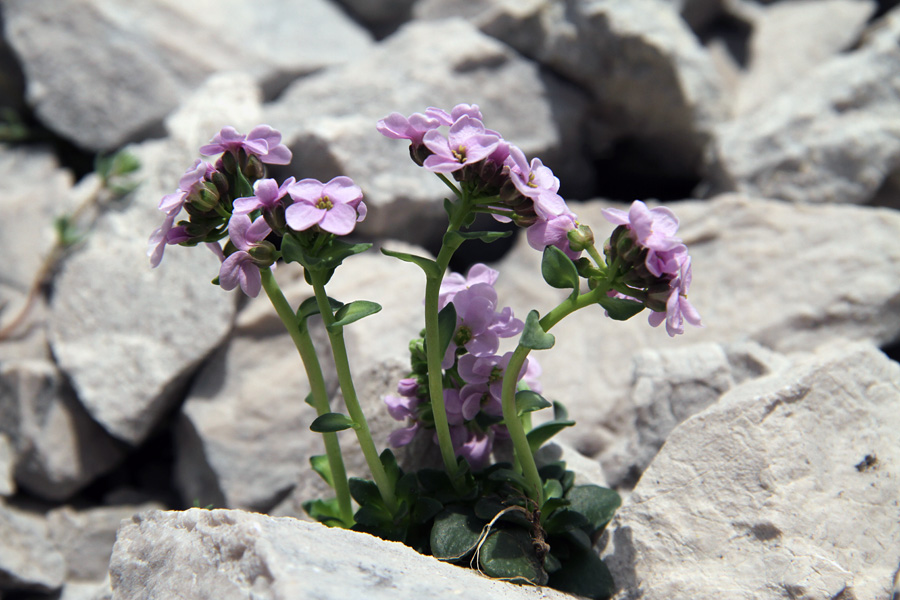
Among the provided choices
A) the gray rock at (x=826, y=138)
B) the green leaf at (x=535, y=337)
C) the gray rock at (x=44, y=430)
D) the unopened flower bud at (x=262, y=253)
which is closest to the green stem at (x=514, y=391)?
the green leaf at (x=535, y=337)

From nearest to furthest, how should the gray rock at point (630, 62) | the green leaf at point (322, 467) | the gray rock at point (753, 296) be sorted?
the green leaf at point (322, 467) < the gray rock at point (753, 296) < the gray rock at point (630, 62)

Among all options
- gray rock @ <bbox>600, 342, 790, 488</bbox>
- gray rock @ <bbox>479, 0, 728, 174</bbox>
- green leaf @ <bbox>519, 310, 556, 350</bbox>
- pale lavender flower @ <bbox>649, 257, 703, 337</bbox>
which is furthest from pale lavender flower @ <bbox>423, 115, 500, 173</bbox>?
gray rock @ <bbox>479, 0, 728, 174</bbox>

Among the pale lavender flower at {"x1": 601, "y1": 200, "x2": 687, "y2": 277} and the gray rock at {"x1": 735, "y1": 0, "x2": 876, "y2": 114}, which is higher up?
the pale lavender flower at {"x1": 601, "y1": 200, "x2": 687, "y2": 277}

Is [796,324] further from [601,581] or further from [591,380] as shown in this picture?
[601,581]

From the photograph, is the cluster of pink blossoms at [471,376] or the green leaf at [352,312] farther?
the cluster of pink blossoms at [471,376]

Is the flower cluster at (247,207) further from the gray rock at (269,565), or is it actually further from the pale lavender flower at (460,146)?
the gray rock at (269,565)

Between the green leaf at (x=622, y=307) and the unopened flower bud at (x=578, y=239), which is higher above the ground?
the unopened flower bud at (x=578, y=239)

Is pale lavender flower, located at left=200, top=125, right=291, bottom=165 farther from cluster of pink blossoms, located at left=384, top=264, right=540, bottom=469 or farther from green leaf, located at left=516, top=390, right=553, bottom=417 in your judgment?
green leaf, located at left=516, top=390, right=553, bottom=417
